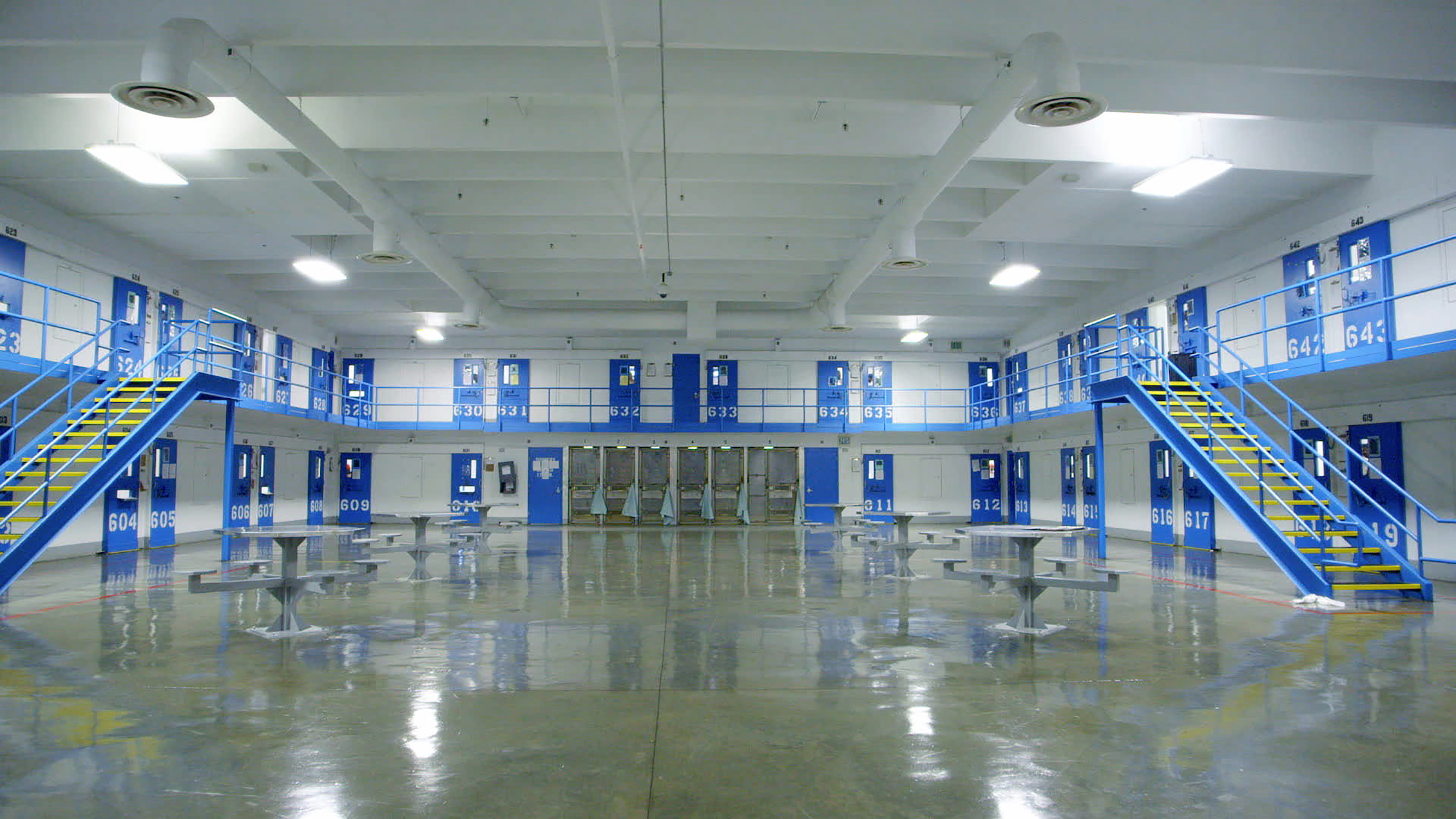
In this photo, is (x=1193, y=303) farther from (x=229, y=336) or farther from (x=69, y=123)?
(x=229, y=336)

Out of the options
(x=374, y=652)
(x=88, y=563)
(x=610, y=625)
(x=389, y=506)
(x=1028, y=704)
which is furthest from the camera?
(x=389, y=506)

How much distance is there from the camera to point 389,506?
2409cm

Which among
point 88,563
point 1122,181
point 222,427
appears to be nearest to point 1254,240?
point 1122,181

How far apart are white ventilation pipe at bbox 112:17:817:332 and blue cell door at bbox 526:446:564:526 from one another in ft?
18.7

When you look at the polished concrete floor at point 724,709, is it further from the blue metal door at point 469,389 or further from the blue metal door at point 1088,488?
the blue metal door at point 469,389

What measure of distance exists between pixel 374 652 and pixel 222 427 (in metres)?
15.1

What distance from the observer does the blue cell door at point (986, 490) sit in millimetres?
24953

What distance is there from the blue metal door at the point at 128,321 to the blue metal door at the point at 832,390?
16760mm

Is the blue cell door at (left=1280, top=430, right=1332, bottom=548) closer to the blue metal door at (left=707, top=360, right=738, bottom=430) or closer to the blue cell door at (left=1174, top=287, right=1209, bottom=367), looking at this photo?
the blue cell door at (left=1174, top=287, right=1209, bottom=367)

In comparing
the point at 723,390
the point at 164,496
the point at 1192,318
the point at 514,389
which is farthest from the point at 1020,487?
the point at 164,496

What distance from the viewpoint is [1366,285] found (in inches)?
468

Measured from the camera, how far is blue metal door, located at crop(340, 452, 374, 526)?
24.1m

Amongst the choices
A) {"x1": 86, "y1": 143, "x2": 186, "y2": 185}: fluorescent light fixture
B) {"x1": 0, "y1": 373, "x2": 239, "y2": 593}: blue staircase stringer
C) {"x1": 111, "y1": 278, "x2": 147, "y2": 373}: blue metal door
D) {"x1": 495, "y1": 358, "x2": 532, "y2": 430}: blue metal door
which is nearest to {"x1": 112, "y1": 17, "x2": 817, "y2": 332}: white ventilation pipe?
{"x1": 86, "y1": 143, "x2": 186, "y2": 185}: fluorescent light fixture

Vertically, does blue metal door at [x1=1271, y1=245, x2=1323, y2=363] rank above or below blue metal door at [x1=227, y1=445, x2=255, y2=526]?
above
